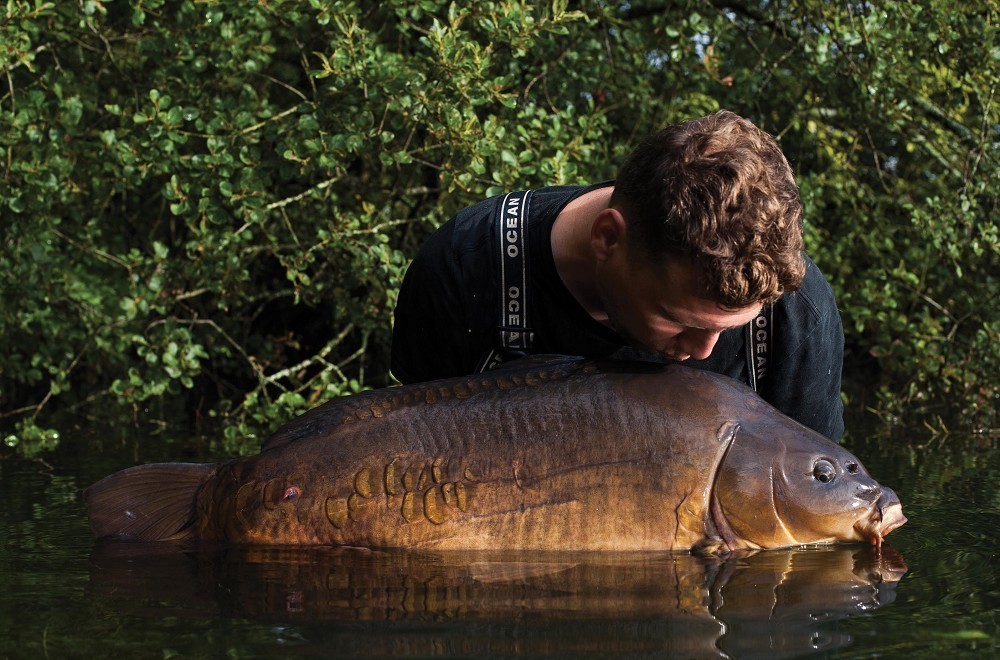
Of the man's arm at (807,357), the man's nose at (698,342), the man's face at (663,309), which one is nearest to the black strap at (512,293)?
the man's face at (663,309)

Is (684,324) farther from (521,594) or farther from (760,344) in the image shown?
(521,594)

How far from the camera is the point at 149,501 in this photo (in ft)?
10.2

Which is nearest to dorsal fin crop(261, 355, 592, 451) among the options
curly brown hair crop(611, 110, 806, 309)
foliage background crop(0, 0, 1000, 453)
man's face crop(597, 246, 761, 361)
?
man's face crop(597, 246, 761, 361)

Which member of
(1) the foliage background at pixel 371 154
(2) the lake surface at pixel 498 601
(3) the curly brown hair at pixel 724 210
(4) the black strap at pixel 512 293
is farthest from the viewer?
(1) the foliage background at pixel 371 154

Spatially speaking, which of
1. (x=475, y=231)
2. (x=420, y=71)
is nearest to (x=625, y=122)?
(x=420, y=71)

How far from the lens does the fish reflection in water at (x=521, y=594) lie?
88.7 inches

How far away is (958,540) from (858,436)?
2540 millimetres

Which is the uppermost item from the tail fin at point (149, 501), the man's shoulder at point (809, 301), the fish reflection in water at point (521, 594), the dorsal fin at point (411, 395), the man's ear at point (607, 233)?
the man's ear at point (607, 233)

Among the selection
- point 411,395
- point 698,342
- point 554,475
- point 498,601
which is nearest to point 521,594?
point 498,601

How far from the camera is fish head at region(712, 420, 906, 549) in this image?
2.88 meters

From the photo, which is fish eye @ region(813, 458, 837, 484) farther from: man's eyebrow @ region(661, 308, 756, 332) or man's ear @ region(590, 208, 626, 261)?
man's ear @ region(590, 208, 626, 261)

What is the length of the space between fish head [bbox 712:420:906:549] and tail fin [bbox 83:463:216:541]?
1.25 meters

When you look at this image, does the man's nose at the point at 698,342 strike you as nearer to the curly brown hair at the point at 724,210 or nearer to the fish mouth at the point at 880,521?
the curly brown hair at the point at 724,210

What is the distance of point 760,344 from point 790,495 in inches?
24.5
